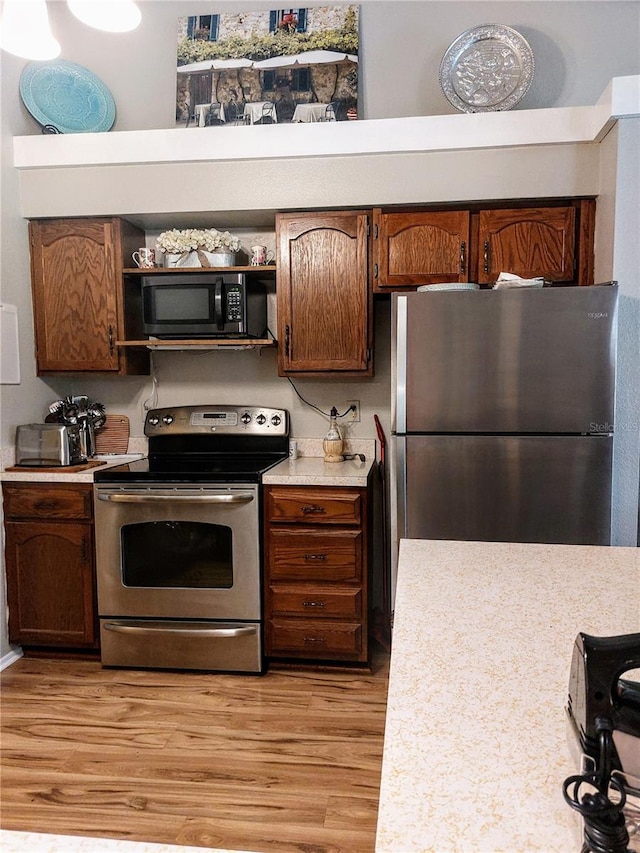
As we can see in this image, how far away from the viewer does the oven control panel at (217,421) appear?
3156 millimetres

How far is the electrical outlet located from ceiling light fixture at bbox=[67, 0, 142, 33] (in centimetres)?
194

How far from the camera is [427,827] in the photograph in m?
0.53

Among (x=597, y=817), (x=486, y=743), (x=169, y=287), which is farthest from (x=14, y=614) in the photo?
(x=597, y=817)

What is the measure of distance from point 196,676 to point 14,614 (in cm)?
92

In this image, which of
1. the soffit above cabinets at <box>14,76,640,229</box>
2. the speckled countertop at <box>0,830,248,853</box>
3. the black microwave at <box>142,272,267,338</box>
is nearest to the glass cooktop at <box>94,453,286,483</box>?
the black microwave at <box>142,272,267,338</box>

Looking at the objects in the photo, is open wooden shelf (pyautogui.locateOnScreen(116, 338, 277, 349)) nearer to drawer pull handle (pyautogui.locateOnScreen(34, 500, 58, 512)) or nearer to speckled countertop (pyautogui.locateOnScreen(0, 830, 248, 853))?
drawer pull handle (pyautogui.locateOnScreen(34, 500, 58, 512))

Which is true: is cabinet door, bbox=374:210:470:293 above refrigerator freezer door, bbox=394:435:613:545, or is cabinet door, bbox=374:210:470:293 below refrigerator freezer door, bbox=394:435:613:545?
above

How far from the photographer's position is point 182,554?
8.78 ft

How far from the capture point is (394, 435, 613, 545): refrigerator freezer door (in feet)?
7.34

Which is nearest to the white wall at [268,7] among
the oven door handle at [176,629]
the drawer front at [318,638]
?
the oven door handle at [176,629]

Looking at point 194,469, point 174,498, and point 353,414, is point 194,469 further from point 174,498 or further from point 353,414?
point 353,414

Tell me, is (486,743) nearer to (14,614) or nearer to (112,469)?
(112,469)

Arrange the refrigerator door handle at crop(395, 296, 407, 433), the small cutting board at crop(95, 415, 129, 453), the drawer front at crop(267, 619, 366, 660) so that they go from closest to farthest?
the refrigerator door handle at crop(395, 296, 407, 433), the drawer front at crop(267, 619, 366, 660), the small cutting board at crop(95, 415, 129, 453)

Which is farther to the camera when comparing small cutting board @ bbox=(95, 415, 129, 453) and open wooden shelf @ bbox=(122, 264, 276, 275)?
small cutting board @ bbox=(95, 415, 129, 453)
